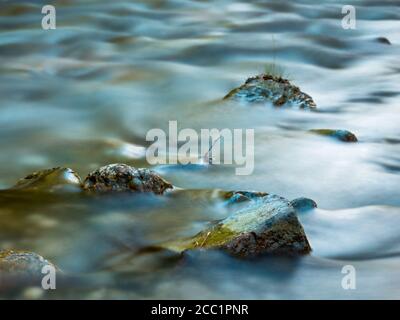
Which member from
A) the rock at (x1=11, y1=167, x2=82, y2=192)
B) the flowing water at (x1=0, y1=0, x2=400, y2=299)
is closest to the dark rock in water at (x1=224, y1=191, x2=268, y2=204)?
the flowing water at (x1=0, y1=0, x2=400, y2=299)

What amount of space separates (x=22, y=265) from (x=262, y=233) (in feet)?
4.05

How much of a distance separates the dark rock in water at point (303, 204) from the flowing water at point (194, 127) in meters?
0.07

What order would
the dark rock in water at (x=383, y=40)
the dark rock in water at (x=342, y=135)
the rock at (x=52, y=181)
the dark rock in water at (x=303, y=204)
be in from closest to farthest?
the dark rock in water at (x=303, y=204) → the rock at (x=52, y=181) → the dark rock in water at (x=342, y=135) → the dark rock in water at (x=383, y=40)

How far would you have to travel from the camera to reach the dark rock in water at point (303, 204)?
466cm

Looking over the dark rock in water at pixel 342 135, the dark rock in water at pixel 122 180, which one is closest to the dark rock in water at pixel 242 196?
the dark rock in water at pixel 122 180

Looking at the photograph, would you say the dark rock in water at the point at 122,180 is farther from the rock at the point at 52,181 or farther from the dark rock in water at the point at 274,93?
the dark rock in water at the point at 274,93

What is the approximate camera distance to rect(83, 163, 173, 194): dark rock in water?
4746 mm

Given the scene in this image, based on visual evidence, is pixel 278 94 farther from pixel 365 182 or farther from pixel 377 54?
pixel 377 54

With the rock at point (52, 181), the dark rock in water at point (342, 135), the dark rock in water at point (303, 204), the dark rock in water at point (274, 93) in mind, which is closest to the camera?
the dark rock in water at point (303, 204)

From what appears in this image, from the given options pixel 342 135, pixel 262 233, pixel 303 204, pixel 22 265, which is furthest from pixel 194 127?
pixel 22 265

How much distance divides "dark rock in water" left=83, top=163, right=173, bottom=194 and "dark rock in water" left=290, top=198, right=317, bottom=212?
34.6 inches

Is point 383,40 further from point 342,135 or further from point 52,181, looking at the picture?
point 52,181

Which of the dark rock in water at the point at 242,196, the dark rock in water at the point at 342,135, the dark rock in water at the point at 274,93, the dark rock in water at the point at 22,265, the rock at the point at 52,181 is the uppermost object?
the dark rock in water at the point at 274,93
